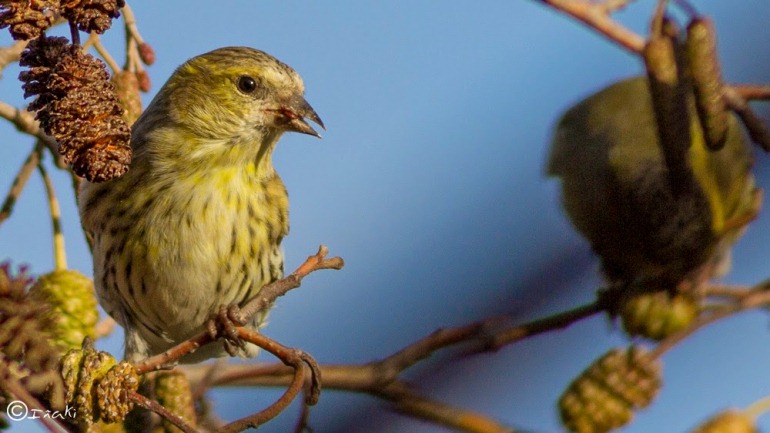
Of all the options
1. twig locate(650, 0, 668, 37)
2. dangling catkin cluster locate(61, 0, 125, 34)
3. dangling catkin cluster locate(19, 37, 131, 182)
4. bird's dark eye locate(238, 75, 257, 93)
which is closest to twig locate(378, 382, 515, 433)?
dangling catkin cluster locate(19, 37, 131, 182)

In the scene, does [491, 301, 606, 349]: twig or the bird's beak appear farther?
the bird's beak

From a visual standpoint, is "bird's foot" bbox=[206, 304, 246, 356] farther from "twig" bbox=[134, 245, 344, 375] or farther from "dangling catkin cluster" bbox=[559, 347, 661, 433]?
"dangling catkin cluster" bbox=[559, 347, 661, 433]

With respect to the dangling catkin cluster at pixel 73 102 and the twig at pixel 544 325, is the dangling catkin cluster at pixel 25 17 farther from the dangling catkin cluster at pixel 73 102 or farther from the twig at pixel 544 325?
the twig at pixel 544 325

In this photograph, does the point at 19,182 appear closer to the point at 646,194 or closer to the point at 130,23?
the point at 130,23

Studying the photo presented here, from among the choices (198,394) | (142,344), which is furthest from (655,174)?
(142,344)

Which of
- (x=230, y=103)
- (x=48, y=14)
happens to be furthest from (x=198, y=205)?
(x=48, y=14)

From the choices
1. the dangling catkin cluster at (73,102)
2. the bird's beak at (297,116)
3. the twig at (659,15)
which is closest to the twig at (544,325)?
the dangling catkin cluster at (73,102)

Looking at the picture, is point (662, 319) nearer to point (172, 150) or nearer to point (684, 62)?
point (684, 62)
